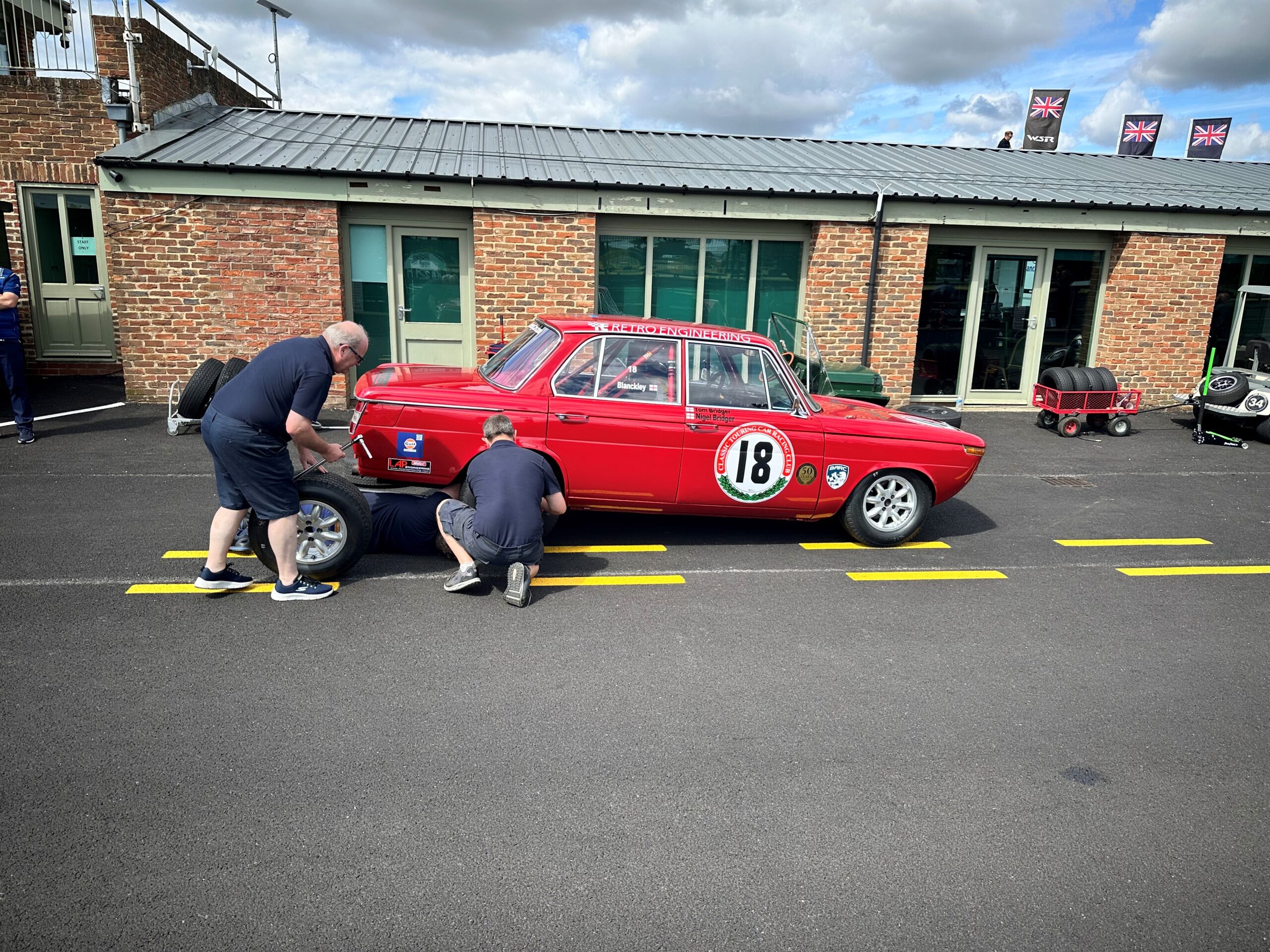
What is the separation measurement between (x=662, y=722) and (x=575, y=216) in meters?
8.97

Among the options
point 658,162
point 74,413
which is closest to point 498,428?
point 74,413

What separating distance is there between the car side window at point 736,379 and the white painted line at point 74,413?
7696mm

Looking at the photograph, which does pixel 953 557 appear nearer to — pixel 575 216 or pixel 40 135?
pixel 575 216

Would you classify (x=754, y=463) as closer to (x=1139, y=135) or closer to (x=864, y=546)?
(x=864, y=546)

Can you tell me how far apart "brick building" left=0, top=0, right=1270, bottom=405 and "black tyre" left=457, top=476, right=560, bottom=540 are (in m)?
5.82

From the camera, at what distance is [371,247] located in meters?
11.6

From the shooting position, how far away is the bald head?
5078 mm

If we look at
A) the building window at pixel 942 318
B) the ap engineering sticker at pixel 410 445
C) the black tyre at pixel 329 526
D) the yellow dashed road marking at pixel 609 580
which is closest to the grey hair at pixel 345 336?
the black tyre at pixel 329 526

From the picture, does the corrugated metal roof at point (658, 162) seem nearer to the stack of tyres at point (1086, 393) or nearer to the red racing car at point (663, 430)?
the stack of tyres at point (1086, 393)

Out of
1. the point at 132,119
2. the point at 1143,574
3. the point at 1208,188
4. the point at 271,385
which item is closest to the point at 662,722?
the point at 271,385

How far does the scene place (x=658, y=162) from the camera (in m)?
13.1

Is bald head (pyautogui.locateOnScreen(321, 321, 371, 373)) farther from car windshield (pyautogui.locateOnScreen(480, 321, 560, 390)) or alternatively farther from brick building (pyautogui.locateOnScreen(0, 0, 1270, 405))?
brick building (pyautogui.locateOnScreen(0, 0, 1270, 405))

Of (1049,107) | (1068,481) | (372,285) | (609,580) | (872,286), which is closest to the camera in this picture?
(609,580)

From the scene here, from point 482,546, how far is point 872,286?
29.2 ft
